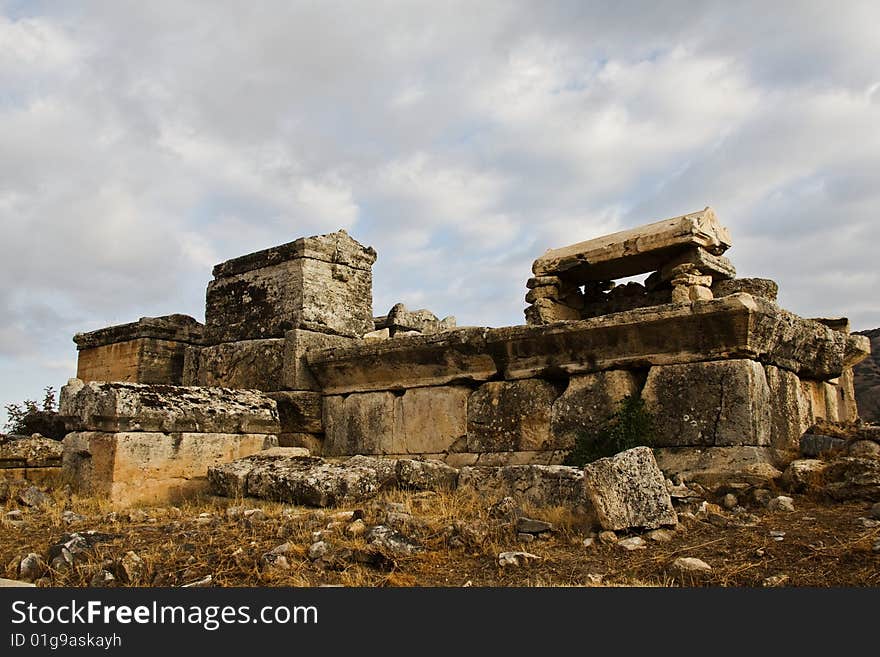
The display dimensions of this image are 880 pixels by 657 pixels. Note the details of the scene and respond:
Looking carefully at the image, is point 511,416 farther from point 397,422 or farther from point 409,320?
point 409,320

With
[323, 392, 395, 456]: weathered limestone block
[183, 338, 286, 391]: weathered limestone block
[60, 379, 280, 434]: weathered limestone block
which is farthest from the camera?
[183, 338, 286, 391]: weathered limestone block

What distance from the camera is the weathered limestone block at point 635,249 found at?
8.84 metres

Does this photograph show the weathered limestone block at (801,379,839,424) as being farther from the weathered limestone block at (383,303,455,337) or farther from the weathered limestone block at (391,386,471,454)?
the weathered limestone block at (383,303,455,337)

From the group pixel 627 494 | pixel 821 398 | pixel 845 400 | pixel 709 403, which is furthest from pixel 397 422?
pixel 845 400

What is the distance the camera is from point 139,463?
5875 mm

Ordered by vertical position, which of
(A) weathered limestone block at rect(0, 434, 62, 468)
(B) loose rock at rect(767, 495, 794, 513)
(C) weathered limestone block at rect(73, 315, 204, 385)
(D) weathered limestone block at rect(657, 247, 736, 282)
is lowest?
(B) loose rock at rect(767, 495, 794, 513)

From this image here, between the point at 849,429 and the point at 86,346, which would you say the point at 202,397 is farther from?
the point at 849,429

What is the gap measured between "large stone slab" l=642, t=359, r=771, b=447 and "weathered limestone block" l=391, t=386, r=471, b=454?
1.71 metres

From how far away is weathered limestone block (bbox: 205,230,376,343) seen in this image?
7.67 meters

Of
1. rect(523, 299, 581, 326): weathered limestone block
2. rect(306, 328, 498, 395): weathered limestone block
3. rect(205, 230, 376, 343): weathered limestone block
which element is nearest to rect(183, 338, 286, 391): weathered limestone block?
rect(205, 230, 376, 343): weathered limestone block

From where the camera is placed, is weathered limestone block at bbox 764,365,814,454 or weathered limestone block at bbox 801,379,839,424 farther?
weathered limestone block at bbox 801,379,839,424

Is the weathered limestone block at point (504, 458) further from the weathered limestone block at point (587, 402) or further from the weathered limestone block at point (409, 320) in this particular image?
the weathered limestone block at point (409, 320)

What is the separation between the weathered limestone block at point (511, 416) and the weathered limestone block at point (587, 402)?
86 millimetres

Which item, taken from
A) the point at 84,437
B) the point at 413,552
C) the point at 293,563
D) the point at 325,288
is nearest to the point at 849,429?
the point at 413,552
